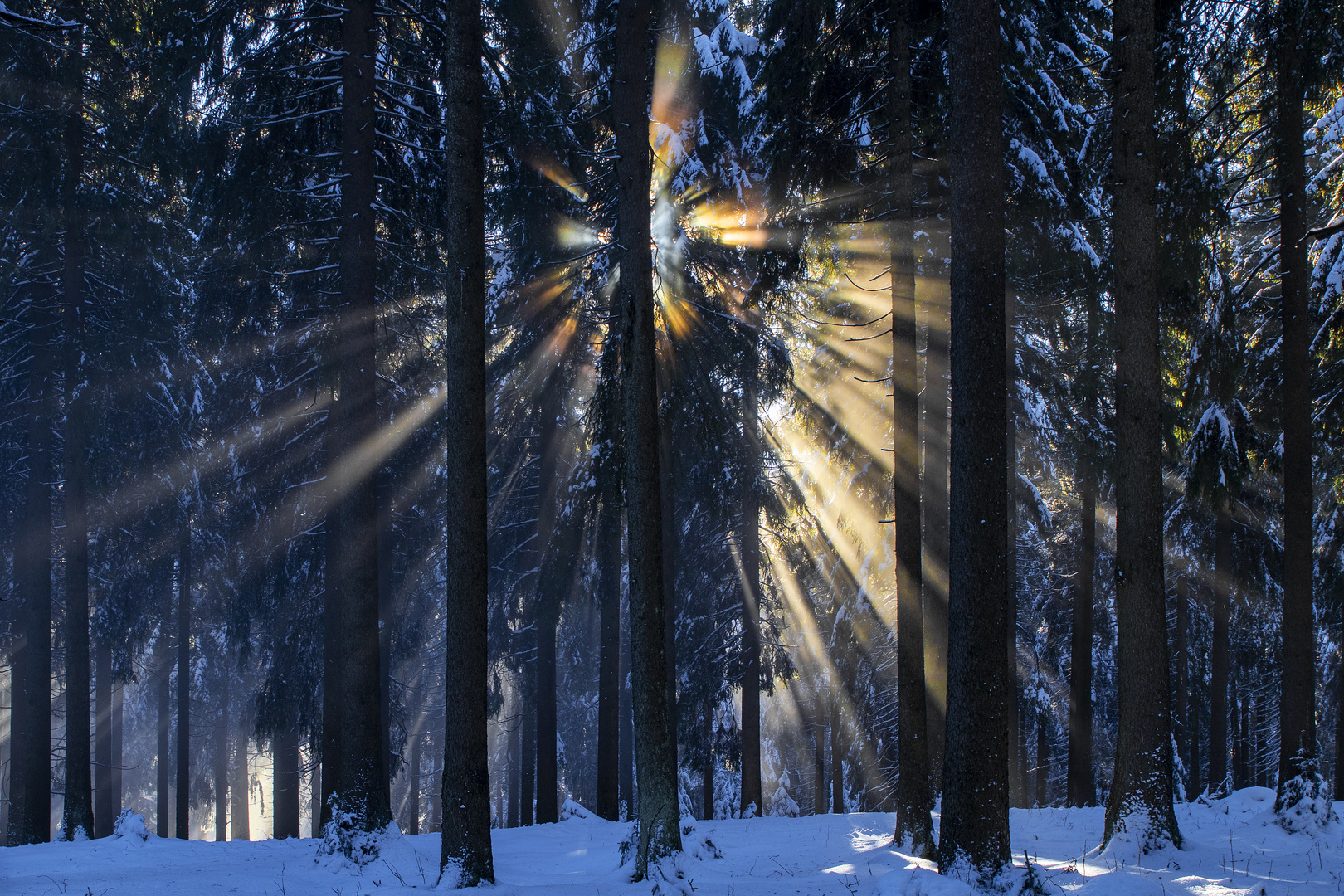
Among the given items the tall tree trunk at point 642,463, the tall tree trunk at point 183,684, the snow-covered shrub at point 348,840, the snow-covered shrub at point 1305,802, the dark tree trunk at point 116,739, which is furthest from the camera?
the dark tree trunk at point 116,739

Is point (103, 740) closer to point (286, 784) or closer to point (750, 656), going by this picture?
point (286, 784)

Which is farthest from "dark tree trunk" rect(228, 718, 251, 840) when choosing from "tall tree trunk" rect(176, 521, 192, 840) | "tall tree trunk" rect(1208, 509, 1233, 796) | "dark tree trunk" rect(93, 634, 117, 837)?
"tall tree trunk" rect(1208, 509, 1233, 796)

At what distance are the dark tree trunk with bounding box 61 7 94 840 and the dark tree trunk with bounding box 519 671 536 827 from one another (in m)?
10.1

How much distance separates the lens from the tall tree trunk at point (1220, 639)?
18.0m

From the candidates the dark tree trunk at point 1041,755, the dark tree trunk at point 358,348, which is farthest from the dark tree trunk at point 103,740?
the dark tree trunk at point 1041,755

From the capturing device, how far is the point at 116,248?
1432 cm

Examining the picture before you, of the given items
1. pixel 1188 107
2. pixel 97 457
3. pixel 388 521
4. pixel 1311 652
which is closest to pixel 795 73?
pixel 1188 107

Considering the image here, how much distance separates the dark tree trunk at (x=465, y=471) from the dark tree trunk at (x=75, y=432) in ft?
31.1

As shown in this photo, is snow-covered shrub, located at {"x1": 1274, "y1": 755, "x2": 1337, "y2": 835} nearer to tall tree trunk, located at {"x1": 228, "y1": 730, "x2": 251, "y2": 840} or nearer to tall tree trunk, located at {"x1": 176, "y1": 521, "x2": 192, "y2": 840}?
tall tree trunk, located at {"x1": 176, "y1": 521, "x2": 192, "y2": 840}

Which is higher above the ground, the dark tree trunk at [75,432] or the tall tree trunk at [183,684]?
the dark tree trunk at [75,432]

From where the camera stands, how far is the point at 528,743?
2425cm

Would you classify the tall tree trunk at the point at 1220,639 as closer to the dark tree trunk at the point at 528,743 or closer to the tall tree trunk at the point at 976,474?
the tall tree trunk at the point at 976,474

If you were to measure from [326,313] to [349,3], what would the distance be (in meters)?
4.41

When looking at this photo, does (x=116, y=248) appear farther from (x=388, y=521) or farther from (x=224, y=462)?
(x=388, y=521)
